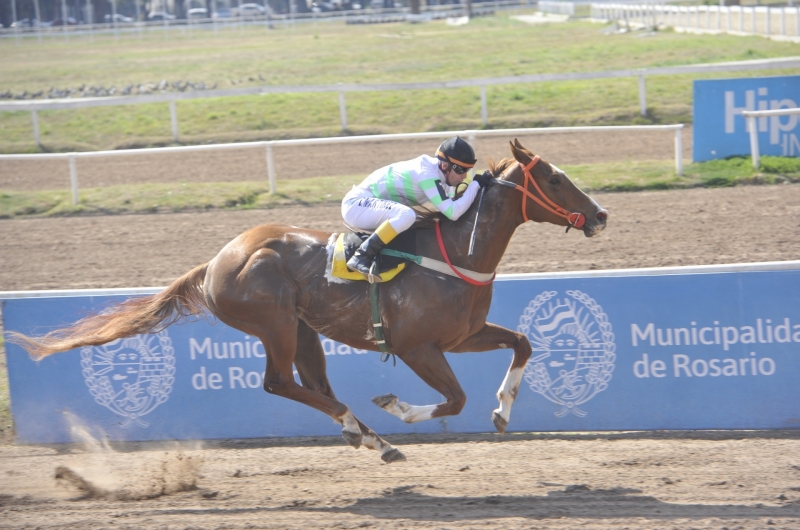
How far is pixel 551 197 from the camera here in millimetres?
5418

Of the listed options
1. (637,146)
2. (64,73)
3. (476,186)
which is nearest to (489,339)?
(476,186)

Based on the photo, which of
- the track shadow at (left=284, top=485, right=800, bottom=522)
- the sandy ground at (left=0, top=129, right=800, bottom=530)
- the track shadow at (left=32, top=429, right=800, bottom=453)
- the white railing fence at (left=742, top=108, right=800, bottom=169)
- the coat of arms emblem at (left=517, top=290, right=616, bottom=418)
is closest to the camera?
the track shadow at (left=284, top=485, right=800, bottom=522)

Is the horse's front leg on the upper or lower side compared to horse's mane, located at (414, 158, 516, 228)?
lower

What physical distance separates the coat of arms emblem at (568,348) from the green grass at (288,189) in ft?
21.0

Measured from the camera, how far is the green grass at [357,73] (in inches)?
755

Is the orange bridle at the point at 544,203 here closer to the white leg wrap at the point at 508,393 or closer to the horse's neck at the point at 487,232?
the horse's neck at the point at 487,232

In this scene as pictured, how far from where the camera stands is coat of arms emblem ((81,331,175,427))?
681cm

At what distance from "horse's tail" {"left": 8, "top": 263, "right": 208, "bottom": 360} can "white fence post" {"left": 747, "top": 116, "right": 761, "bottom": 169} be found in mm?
9130

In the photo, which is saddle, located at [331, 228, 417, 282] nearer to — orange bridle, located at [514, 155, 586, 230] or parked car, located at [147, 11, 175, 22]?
orange bridle, located at [514, 155, 586, 230]

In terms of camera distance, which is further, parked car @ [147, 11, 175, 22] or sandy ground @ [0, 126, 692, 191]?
parked car @ [147, 11, 175, 22]

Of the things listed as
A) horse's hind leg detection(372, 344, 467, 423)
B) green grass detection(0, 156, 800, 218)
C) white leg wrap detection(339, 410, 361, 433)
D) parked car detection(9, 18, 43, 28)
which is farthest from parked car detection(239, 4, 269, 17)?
horse's hind leg detection(372, 344, 467, 423)

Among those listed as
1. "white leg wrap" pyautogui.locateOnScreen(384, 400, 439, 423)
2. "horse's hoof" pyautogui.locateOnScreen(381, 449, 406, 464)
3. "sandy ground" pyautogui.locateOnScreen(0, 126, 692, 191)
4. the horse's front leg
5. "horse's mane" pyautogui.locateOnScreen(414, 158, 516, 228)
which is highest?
"horse's mane" pyautogui.locateOnScreen(414, 158, 516, 228)

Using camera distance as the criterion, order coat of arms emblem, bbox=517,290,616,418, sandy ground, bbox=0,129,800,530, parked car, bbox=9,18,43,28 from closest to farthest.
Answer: sandy ground, bbox=0,129,800,530 → coat of arms emblem, bbox=517,290,616,418 → parked car, bbox=9,18,43,28

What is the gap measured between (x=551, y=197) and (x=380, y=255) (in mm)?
1117
